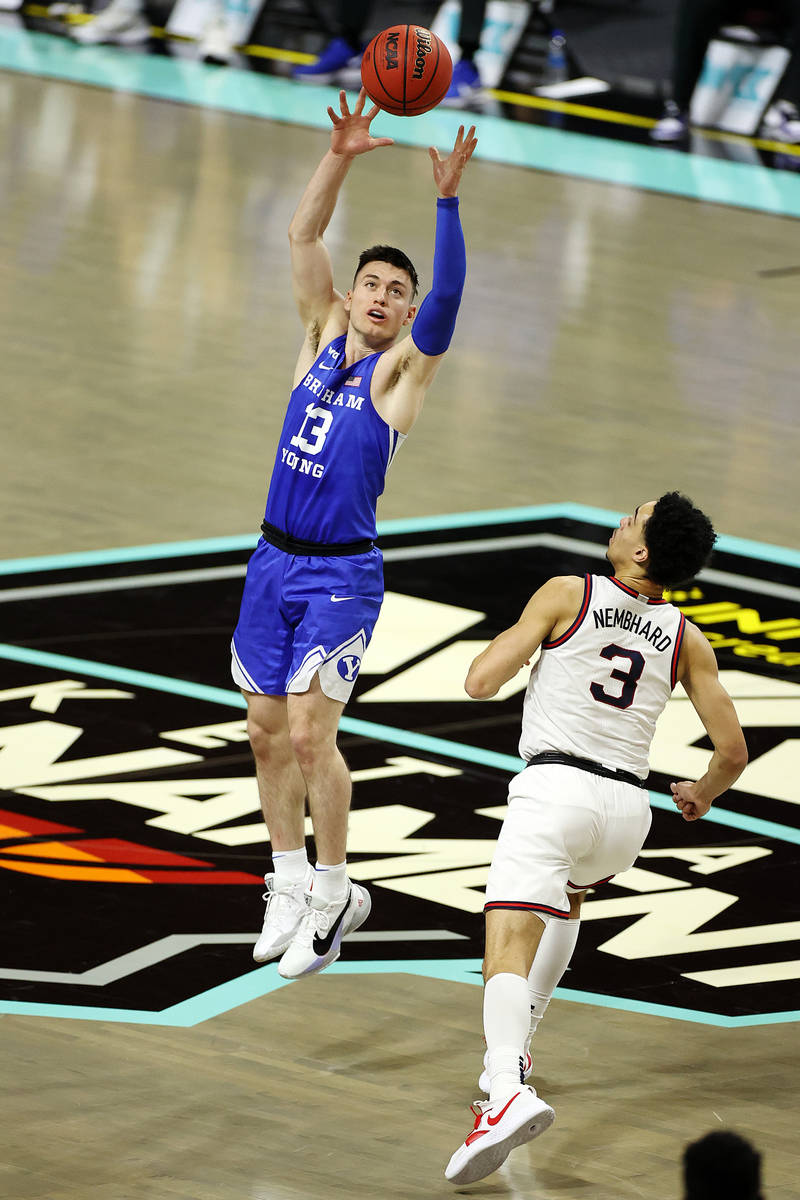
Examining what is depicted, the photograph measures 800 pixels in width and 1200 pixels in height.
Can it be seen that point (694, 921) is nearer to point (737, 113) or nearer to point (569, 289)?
point (569, 289)

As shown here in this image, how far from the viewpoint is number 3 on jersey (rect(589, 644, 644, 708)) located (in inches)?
188

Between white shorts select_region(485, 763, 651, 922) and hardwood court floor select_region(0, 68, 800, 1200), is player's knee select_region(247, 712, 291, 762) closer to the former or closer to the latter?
hardwood court floor select_region(0, 68, 800, 1200)

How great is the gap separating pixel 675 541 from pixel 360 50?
603 inches

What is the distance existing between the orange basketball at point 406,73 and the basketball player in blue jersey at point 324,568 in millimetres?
339

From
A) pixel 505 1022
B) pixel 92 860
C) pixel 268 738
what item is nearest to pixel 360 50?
pixel 92 860

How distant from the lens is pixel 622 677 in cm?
477

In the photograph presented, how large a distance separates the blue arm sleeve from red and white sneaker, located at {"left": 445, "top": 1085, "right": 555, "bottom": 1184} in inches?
78.5

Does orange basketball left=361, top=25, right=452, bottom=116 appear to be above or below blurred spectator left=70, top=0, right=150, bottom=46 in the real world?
above

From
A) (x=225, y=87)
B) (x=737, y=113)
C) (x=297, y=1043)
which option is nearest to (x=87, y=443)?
(x=297, y=1043)

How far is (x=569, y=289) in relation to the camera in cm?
1337

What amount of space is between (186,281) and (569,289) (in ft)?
8.41

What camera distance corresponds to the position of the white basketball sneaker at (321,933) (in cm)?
535

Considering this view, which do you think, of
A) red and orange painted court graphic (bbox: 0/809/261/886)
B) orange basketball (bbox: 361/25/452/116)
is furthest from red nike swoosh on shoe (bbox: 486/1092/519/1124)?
orange basketball (bbox: 361/25/452/116)

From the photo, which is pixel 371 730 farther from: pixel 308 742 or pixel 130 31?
pixel 130 31
